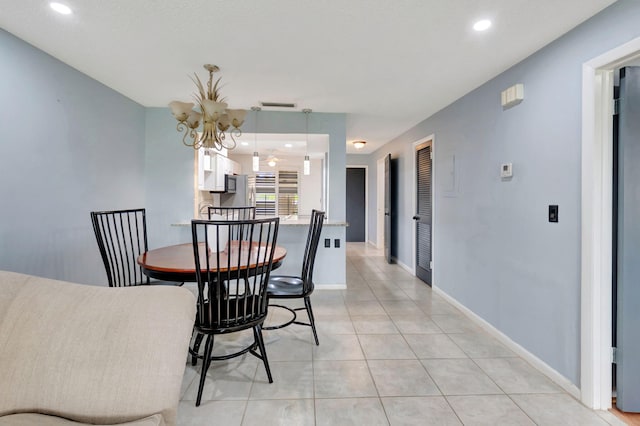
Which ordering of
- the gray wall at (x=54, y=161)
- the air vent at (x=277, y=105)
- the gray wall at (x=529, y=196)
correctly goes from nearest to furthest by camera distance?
the gray wall at (x=529, y=196)
the gray wall at (x=54, y=161)
the air vent at (x=277, y=105)

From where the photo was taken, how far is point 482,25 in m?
1.94

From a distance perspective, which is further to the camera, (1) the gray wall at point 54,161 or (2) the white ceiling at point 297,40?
(1) the gray wall at point 54,161

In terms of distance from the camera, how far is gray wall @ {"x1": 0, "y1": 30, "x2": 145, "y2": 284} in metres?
2.10

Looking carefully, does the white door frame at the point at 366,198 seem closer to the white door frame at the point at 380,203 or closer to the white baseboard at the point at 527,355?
the white door frame at the point at 380,203

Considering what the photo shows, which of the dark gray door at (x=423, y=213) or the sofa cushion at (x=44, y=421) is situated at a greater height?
the dark gray door at (x=423, y=213)

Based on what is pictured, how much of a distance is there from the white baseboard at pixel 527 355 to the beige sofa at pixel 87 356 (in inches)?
89.2

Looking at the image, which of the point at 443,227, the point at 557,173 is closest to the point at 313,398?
the point at 557,173

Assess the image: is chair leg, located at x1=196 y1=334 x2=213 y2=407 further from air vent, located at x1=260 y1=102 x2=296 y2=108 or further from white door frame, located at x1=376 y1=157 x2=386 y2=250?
white door frame, located at x1=376 y1=157 x2=386 y2=250

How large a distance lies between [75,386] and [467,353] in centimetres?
245

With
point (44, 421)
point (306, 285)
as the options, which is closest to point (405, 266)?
point (306, 285)

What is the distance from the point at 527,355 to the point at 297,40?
112 inches

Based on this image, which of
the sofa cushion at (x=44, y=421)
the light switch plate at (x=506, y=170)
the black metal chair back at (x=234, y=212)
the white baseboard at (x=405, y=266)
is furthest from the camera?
the white baseboard at (x=405, y=266)

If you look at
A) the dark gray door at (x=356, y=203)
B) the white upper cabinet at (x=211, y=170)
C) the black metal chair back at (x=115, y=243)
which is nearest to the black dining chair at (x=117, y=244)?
the black metal chair back at (x=115, y=243)

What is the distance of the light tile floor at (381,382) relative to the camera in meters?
1.68
